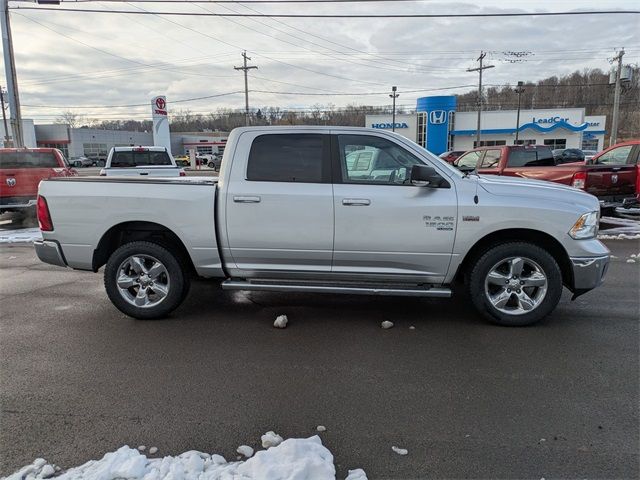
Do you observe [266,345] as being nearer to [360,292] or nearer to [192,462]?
[360,292]

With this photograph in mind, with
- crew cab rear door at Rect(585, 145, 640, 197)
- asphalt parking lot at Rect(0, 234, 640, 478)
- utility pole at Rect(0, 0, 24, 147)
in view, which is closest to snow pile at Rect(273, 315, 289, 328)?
asphalt parking lot at Rect(0, 234, 640, 478)

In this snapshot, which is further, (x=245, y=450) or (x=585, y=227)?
(x=585, y=227)

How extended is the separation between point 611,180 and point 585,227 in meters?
7.89

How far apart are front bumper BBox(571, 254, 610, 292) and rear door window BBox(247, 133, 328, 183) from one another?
238cm

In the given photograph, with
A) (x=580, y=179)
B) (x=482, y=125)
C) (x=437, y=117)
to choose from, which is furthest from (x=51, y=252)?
(x=482, y=125)

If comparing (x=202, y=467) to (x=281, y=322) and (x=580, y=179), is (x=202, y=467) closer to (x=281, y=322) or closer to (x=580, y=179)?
(x=281, y=322)

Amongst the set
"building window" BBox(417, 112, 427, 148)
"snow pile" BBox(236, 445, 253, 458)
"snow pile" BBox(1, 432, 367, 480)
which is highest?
"building window" BBox(417, 112, 427, 148)

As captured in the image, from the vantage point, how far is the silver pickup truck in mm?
4496

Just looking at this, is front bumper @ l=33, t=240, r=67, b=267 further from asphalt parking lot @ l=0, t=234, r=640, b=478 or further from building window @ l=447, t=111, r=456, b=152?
building window @ l=447, t=111, r=456, b=152

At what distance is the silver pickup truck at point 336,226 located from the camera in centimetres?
450

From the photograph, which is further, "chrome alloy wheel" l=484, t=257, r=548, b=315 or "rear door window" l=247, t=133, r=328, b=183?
"rear door window" l=247, t=133, r=328, b=183

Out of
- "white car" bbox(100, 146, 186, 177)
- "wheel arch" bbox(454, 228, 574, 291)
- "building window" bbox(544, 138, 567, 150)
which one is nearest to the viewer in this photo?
"wheel arch" bbox(454, 228, 574, 291)

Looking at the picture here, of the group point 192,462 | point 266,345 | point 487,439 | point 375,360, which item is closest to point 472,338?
point 375,360

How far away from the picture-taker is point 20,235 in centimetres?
1038
